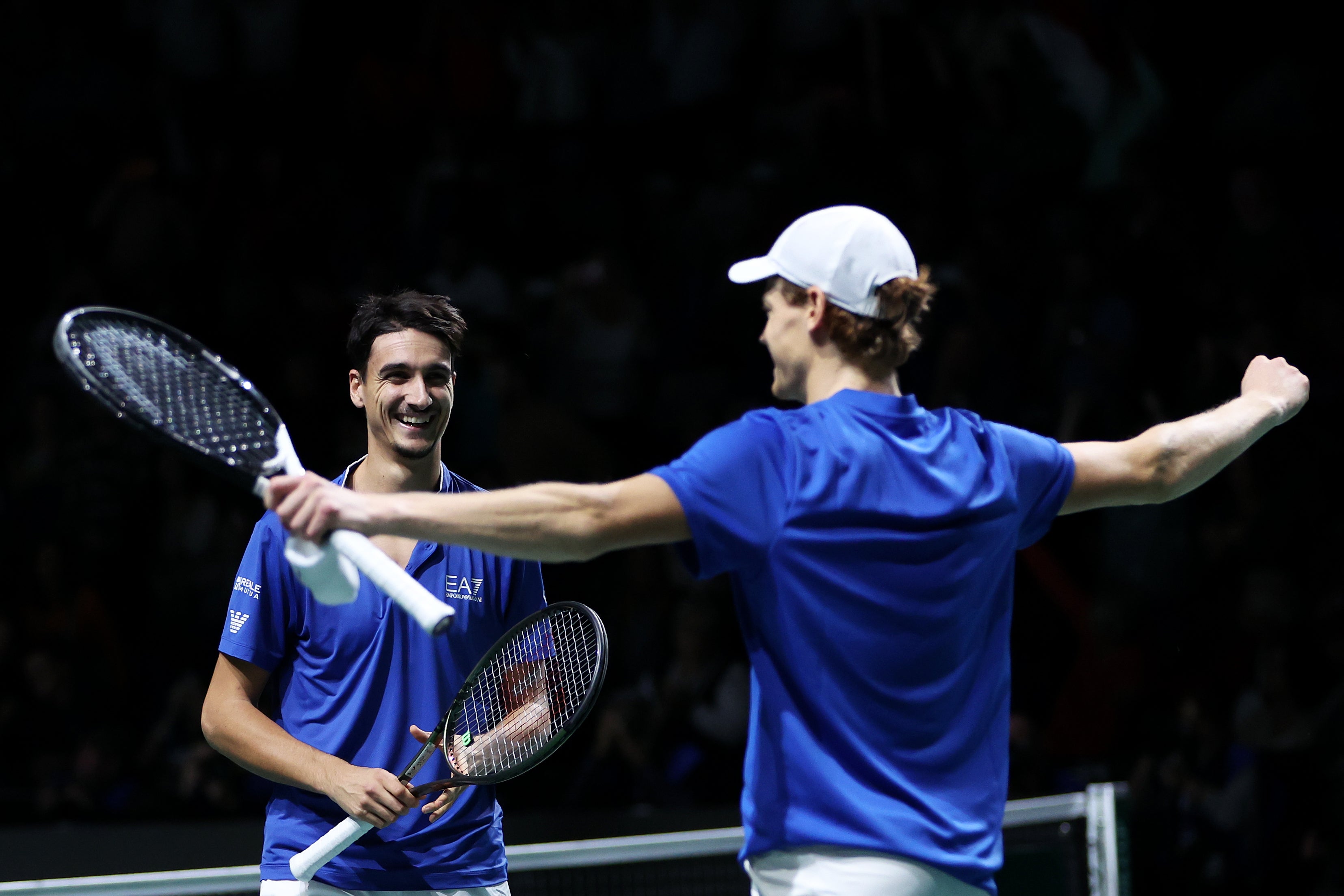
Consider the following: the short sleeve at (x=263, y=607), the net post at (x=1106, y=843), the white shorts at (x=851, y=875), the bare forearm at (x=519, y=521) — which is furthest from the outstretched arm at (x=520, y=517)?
the net post at (x=1106, y=843)

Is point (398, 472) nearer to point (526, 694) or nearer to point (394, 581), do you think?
point (526, 694)

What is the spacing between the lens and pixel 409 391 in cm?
355

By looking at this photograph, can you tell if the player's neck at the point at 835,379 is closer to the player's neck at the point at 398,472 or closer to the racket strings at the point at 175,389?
the racket strings at the point at 175,389

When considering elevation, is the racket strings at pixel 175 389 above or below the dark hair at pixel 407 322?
below

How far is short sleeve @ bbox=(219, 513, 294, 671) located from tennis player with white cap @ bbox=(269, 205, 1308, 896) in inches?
38.4

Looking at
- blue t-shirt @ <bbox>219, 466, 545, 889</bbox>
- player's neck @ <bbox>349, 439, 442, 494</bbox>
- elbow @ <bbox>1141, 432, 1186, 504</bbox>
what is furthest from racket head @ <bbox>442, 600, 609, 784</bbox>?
elbow @ <bbox>1141, 432, 1186, 504</bbox>

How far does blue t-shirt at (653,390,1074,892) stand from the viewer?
96.8 inches

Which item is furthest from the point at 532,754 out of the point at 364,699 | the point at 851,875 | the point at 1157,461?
the point at 1157,461

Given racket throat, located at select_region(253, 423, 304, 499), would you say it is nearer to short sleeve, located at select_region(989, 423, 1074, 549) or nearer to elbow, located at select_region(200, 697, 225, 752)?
elbow, located at select_region(200, 697, 225, 752)

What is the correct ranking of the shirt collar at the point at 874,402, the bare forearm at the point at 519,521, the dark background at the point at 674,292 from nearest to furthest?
the bare forearm at the point at 519,521
the shirt collar at the point at 874,402
the dark background at the point at 674,292

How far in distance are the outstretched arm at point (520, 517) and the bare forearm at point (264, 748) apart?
987 millimetres

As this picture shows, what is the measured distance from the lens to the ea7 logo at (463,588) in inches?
138

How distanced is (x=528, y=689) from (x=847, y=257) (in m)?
1.32

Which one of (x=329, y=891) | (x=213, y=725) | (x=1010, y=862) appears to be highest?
(x=213, y=725)
